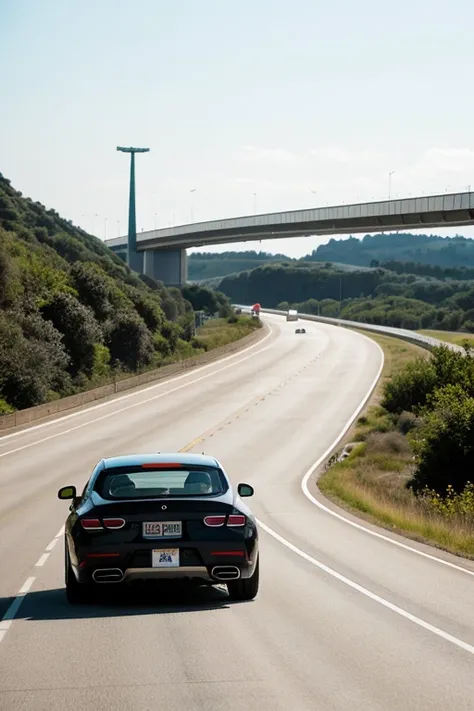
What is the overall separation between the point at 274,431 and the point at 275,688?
3856 cm

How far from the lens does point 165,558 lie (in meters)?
11.0

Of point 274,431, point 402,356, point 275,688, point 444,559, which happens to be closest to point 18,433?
point 274,431

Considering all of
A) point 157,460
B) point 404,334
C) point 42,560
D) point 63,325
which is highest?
point 157,460

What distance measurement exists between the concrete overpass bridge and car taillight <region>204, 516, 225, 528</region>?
184ft

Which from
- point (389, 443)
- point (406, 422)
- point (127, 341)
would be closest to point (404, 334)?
point (127, 341)

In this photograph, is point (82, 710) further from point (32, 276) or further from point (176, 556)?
point (32, 276)

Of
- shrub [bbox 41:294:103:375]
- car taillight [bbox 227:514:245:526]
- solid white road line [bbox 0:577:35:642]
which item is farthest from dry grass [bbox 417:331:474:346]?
car taillight [bbox 227:514:245:526]

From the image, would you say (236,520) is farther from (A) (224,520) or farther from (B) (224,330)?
(B) (224,330)

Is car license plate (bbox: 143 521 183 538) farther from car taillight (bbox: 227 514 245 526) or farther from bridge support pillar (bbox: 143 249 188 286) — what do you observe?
bridge support pillar (bbox: 143 249 188 286)

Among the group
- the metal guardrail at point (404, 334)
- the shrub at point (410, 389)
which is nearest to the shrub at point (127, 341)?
the metal guardrail at point (404, 334)

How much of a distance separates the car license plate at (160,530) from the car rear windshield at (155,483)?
1.07ft

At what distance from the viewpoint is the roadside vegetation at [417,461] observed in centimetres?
2192

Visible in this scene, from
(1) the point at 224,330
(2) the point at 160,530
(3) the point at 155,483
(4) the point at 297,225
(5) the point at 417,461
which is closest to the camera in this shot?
(2) the point at 160,530

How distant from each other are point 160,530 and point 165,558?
0.27 metres
